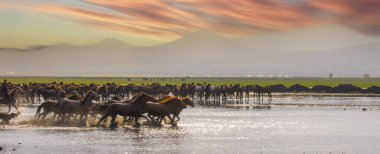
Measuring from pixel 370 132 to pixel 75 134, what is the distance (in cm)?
1279

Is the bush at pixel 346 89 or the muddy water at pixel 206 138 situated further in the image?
the bush at pixel 346 89

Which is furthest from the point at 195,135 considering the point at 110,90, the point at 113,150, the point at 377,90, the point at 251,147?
the point at 377,90

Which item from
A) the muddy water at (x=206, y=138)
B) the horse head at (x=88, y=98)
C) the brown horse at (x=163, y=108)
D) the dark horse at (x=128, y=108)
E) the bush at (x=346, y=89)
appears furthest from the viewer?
the bush at (x=346, y=89)

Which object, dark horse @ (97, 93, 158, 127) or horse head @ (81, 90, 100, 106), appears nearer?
dark horse @ (97, 93, 158, 127)

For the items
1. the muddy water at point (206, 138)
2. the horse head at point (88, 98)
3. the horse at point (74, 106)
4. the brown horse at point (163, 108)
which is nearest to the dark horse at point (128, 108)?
the brown horse at point (163, 108)

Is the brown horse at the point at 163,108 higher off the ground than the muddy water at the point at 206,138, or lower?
higher

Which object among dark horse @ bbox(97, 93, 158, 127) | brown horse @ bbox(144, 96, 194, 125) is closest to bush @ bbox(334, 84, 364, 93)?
brown horse @ bbox(144, 96, 194, 125)

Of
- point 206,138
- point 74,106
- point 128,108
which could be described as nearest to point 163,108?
point 128,108

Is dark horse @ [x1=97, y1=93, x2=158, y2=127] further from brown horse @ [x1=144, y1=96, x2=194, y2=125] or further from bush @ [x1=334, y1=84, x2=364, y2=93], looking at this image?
bush @ [x1=334, y1=84, x2=364, y2=93]

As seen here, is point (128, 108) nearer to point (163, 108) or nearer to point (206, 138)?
point (163, 108)

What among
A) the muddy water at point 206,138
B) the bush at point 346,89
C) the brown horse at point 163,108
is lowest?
the muddy water at point 206,138

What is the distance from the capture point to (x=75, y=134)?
85.0 ft

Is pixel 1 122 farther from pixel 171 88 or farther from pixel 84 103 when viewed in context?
pixel 171 88

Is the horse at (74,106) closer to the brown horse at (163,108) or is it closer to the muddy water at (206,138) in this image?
the muddy water at (206,138)
